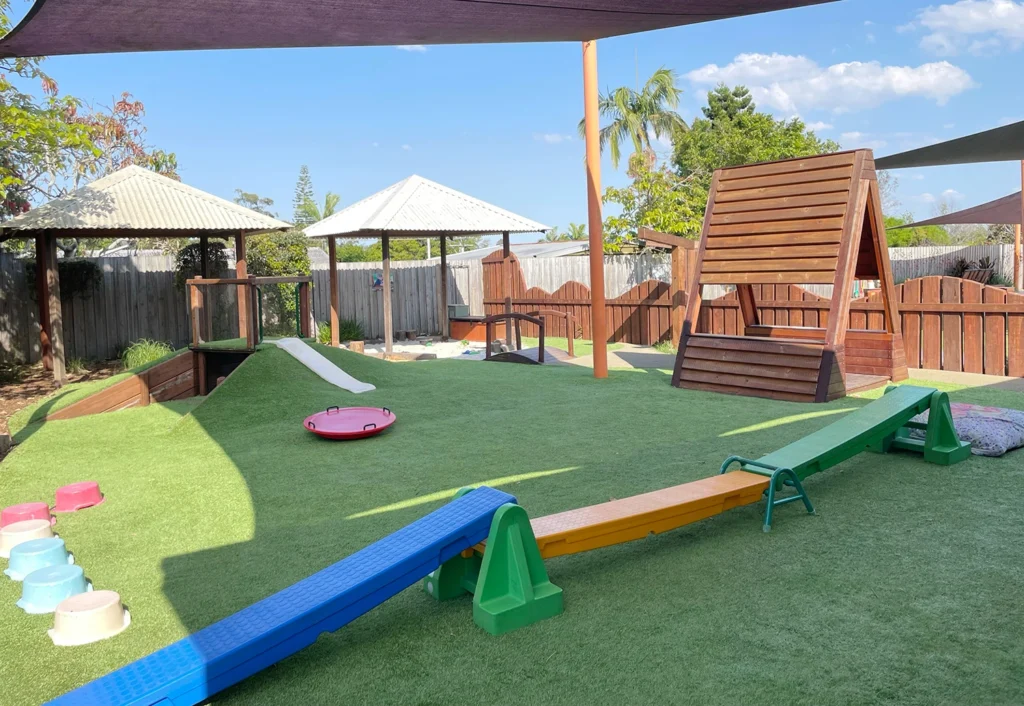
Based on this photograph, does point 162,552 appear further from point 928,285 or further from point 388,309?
point 388,309

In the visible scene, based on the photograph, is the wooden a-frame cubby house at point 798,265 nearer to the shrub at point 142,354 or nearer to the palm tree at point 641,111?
the shrub at point 142,354

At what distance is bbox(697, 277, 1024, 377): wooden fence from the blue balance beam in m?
8.73

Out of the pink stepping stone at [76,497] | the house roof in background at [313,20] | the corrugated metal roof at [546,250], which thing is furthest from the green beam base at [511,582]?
the corrugated metal roof at [546,250]

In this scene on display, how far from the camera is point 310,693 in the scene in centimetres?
276

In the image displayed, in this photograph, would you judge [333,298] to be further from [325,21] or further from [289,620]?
[289,620]

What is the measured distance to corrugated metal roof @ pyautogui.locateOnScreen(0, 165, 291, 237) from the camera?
13.2m

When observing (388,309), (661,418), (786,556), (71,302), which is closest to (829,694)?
(786,556)

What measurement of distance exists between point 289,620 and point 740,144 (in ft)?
109

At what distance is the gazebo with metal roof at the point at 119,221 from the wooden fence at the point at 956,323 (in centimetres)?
961

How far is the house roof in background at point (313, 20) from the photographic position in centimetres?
341

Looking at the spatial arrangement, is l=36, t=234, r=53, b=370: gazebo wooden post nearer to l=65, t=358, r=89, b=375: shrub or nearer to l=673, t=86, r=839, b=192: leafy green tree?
l=65, t=358, r=89, b=375: shrub

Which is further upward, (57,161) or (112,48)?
(57,161)

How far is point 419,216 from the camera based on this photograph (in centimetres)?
1666

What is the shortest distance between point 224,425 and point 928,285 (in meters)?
8.76
